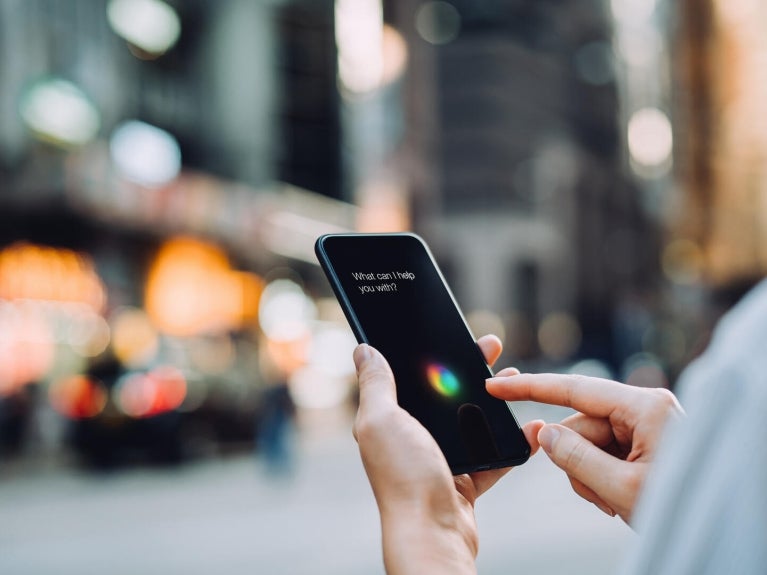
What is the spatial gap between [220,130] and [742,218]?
21.1 m

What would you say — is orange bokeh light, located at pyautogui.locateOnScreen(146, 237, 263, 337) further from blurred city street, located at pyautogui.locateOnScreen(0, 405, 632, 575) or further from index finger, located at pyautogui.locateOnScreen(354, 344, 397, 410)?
index finger, located at pyautogui.locateOnScreen(354, 344, 397, 410)

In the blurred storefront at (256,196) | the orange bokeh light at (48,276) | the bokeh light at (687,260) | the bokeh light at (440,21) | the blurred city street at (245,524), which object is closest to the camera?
the blurred city street at (245,524)

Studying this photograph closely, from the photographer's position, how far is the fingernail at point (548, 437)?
1.60m

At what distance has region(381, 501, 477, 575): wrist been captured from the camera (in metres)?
1.30

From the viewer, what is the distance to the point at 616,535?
10820 millimetres

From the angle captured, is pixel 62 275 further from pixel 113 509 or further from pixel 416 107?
pixel 416 107

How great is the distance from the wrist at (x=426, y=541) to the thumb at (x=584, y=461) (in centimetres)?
21

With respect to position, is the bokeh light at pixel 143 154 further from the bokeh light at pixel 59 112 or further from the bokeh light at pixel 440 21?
the bokeh light at pixel 440 21

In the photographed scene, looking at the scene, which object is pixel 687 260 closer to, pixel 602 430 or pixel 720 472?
pixel 602 430

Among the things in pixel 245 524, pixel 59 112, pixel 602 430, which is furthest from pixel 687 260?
pixel 602 430

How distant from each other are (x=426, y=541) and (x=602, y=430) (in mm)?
470

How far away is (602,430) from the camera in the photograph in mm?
1687

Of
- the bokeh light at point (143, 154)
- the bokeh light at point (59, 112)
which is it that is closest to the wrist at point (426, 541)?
the bokeh light at point (59, 112)

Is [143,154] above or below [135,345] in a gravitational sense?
above
